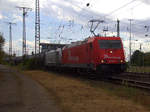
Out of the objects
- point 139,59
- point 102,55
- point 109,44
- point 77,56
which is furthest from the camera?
point 139,59

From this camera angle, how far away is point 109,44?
18.8 metres

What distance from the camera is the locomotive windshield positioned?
1849cm

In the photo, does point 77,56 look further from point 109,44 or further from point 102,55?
point 102,55

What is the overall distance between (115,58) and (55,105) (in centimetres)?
1018

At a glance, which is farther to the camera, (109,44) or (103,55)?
(109,44)

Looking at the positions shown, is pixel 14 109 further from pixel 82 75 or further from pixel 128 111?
pixel 82 75

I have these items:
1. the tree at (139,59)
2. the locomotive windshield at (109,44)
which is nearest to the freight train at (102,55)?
the locomotive windshield at (109,44)

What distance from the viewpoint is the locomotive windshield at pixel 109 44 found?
18.5 meters

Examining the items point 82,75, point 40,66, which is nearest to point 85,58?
point 82,75

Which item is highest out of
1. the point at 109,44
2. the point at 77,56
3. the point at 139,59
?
the point at 109,44

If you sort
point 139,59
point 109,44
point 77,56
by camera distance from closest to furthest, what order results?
point 109,44 → point 77,56 → point 139,59

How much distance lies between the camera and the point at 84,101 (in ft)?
30.9

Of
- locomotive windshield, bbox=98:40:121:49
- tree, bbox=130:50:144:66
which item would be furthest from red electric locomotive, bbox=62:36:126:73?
tree, bbox=130:50:144:66

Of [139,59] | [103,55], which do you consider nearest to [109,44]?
[103,55]
